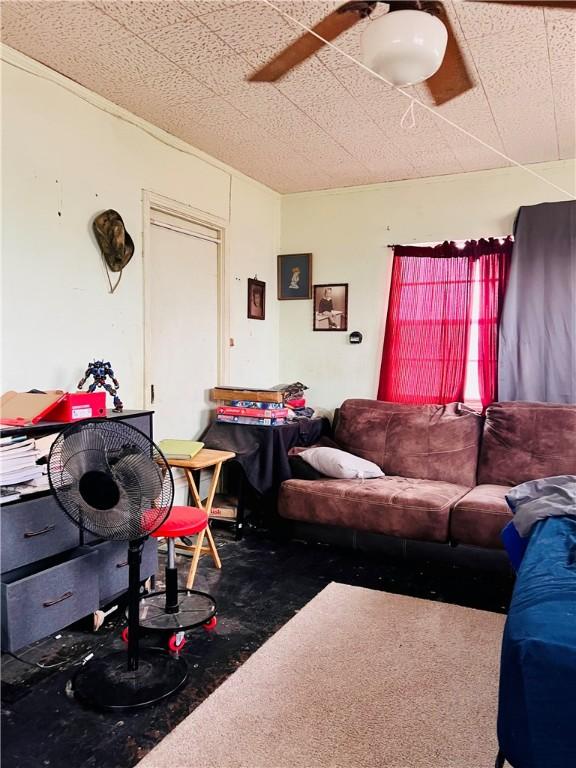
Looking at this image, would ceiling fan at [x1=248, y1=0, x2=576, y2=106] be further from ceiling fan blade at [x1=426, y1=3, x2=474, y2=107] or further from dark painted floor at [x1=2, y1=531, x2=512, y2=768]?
dark painted floor at [x1=2, y1=531, x2=512, y2=768]

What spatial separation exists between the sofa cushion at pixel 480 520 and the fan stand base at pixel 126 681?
1643 mm

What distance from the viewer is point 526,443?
3557 millimetres

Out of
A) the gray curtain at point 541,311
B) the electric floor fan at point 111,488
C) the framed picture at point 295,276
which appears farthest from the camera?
the framed picture at point 295,276

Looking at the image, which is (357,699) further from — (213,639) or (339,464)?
(339,464)

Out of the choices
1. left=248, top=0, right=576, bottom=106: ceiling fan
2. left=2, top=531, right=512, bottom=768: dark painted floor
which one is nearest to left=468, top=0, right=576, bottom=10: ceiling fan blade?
left=248, top=0, right=576, bottom=106: ceiling fan

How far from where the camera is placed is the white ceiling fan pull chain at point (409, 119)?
9.81 ft

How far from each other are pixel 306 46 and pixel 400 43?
29.2 inches

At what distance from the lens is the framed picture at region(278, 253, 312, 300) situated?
183 inches

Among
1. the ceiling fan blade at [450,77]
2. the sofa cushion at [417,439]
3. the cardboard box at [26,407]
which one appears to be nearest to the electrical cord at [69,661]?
the cardboard box at [26,407]

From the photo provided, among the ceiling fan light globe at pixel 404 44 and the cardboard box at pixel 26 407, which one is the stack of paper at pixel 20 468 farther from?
the ceiling fan light globe at pixel 404 44

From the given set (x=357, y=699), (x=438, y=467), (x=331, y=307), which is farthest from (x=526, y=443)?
(x=357, y=699)

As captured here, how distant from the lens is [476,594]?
114 inches

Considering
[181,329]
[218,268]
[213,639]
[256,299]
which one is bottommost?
[213,639]

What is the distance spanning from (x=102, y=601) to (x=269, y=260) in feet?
10.0
